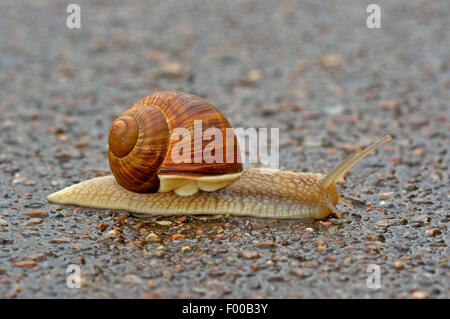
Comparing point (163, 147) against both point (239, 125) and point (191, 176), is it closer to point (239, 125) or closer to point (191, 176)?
point (191, 176)

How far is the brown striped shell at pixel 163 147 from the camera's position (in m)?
3.73

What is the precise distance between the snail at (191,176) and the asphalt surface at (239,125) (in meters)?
0.09

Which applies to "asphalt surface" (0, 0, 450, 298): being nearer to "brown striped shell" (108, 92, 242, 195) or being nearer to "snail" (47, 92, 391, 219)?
"snail" (47, 92, 391, 219)

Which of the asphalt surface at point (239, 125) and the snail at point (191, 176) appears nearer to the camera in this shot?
the asphalt surface at point (239, 125)

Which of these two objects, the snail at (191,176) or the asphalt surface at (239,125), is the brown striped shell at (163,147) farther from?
the asphalt surface at (239,125)

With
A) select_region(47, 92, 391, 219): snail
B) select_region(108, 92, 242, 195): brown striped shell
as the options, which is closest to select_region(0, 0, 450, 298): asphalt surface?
select_region(47, 92, 391, 219): snail

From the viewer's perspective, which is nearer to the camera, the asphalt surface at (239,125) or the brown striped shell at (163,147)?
the asphalt surface at (239,125)

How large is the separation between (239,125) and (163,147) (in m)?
2.15

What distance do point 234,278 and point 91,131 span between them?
2883mm

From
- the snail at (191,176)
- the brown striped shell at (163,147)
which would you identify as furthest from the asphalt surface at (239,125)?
the brown striped shell at (163,147)

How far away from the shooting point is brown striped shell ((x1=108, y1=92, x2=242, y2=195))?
3727 mm

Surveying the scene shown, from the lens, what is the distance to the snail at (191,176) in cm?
373
